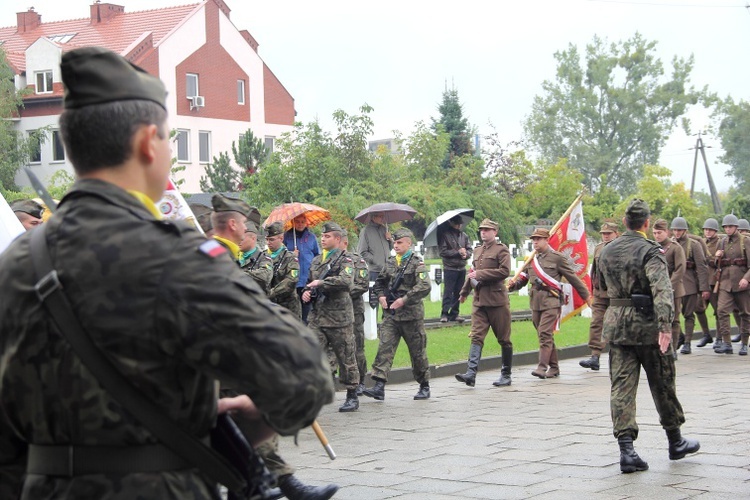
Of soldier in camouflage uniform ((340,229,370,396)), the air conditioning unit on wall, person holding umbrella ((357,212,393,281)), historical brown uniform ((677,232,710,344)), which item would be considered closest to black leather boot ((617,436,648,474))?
soldier in camouflage uniform ((340,229,370,396))

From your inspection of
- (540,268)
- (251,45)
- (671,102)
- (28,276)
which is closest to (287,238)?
(540,268)

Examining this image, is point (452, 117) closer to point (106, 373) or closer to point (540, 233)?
point (540, 233)

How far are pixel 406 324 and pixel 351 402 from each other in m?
1.15

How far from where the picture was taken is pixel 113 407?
247 cm

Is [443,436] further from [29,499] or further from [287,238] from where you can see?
[29,499]

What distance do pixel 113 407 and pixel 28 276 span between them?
1.22 ft

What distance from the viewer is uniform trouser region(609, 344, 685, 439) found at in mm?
8344

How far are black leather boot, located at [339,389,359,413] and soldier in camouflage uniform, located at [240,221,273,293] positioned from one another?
79.3 inches

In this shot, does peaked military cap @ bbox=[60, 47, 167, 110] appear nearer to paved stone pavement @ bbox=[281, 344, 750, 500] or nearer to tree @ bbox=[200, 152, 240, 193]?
paved stone pavement @ bbox=[281, 344, 750, 500]

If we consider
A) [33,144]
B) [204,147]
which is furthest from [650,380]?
[204,147]

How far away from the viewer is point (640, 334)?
8.44m

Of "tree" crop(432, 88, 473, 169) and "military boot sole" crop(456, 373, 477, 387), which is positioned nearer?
"military boot sole" crop(456, 373, 477, 387)

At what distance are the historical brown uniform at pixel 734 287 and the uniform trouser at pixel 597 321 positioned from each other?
3030mm

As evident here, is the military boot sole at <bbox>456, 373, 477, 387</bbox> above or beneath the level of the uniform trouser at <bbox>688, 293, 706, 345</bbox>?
beneath
